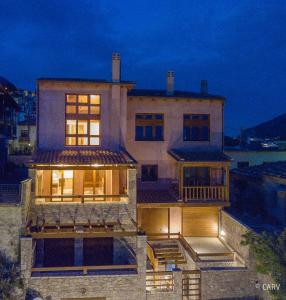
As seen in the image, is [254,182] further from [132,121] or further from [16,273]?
[16,273]

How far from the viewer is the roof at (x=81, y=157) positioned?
58.5 ft

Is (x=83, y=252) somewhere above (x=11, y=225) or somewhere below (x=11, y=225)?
below

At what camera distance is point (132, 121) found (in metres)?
22.9

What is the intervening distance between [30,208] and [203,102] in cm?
1337

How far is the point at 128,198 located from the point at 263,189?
9928mm

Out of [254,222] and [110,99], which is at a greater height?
[110,99]

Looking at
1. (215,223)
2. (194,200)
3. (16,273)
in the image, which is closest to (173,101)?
(194,200)

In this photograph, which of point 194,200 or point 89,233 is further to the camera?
point 194,200

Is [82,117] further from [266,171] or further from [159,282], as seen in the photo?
[266,171]

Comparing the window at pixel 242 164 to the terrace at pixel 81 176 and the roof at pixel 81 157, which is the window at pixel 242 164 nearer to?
the terrace at pixel 81 176

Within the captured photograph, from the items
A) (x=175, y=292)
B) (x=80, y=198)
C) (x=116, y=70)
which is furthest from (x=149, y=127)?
(x=175, y=292)

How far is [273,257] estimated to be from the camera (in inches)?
563

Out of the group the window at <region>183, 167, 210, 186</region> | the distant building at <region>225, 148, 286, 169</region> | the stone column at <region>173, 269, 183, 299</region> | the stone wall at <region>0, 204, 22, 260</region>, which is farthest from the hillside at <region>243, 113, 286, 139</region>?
the stone wall at <region>0, 204, 22, 260</region>

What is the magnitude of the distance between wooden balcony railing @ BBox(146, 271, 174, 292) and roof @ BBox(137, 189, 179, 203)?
14.9ft
